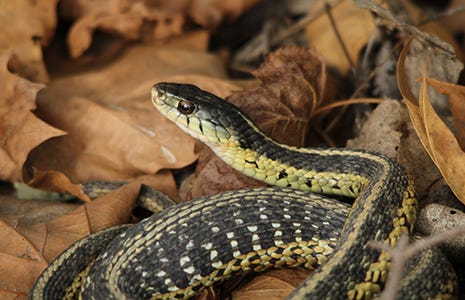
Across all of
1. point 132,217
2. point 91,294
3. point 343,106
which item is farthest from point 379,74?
point 91,294

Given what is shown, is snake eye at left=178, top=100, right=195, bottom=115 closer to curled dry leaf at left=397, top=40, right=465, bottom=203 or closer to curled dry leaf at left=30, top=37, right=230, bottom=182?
curled dry leaf at left=30, top=37, right=230, bottom=182

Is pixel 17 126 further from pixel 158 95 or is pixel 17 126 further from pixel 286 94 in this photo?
pixel 286 94

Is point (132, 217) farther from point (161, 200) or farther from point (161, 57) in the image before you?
point (161, 57)

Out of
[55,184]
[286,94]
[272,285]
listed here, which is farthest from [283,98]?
[55,184]

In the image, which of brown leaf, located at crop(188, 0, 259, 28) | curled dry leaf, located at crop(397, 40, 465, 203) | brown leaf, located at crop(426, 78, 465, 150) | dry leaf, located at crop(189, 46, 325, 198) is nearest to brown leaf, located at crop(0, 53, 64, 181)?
dry leaf, located at crop(189, 46, 325, 198)

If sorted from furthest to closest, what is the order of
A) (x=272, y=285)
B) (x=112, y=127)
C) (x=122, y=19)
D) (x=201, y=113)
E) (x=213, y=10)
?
(x=213, y=10), (x=122, y=19), (x=112, y=127), (x=201, y=113), (x=272, y=285)
